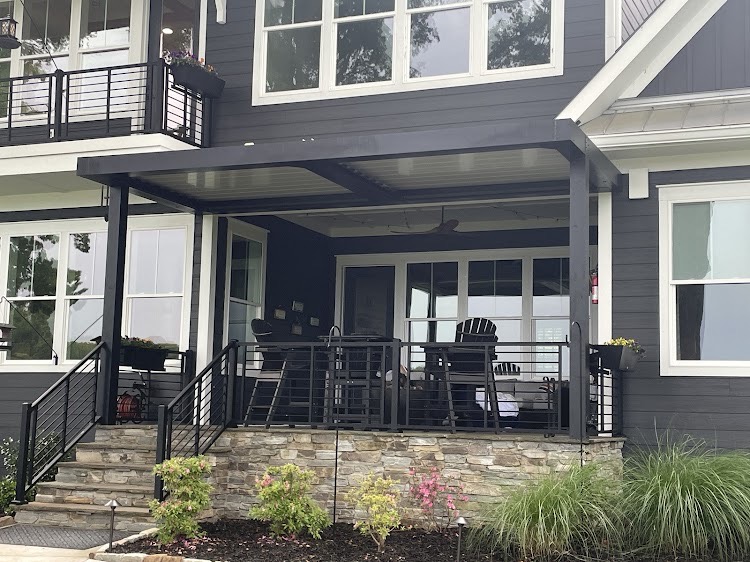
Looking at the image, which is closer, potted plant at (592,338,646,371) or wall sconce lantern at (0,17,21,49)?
potted plant at (592,338,646,371)

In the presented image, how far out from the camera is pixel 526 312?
39.7 ft

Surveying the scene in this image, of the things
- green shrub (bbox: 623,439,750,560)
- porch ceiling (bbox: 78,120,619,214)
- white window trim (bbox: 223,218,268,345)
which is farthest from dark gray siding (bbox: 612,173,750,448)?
white window trim (bbox: 223,218,268,345)

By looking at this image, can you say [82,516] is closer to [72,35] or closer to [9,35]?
[9,35]

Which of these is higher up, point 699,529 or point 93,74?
point 93,74

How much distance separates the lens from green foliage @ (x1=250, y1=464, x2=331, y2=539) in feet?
25.3

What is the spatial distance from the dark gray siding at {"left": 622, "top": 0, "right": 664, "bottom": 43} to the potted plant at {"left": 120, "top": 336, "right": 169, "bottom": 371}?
19.0ft

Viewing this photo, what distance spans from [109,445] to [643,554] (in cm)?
493

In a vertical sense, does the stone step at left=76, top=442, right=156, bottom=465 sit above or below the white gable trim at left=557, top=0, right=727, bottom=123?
below

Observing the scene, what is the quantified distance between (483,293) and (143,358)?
438 cm

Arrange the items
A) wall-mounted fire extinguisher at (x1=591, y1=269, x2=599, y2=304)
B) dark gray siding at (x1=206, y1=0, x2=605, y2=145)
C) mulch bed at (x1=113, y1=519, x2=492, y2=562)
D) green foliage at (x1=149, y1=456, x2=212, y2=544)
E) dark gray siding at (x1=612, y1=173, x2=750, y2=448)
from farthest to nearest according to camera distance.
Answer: dark gray siding at (x1=206, y1=0, x2=605, y2=145), wall-mounted fire extinguisher at (x1=591, y1=269, x2=599, y2=304), dark gray siding at (x1=612, y1=173, x2=750, y2=448), green foliage at (x1=149, y1=456, x2=212, y2=544), mulch bed at (x1=113, y1=519, x2=492, y2=562)

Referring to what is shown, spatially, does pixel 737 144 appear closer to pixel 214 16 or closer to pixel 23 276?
pixel 214 16

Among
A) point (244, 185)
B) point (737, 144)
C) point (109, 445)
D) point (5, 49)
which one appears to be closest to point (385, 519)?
point (109, 445)

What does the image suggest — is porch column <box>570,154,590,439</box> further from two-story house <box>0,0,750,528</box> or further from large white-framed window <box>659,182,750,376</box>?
large white-framed window <box>659,182,750,376</box>

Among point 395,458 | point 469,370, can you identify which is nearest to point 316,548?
point 395,458
